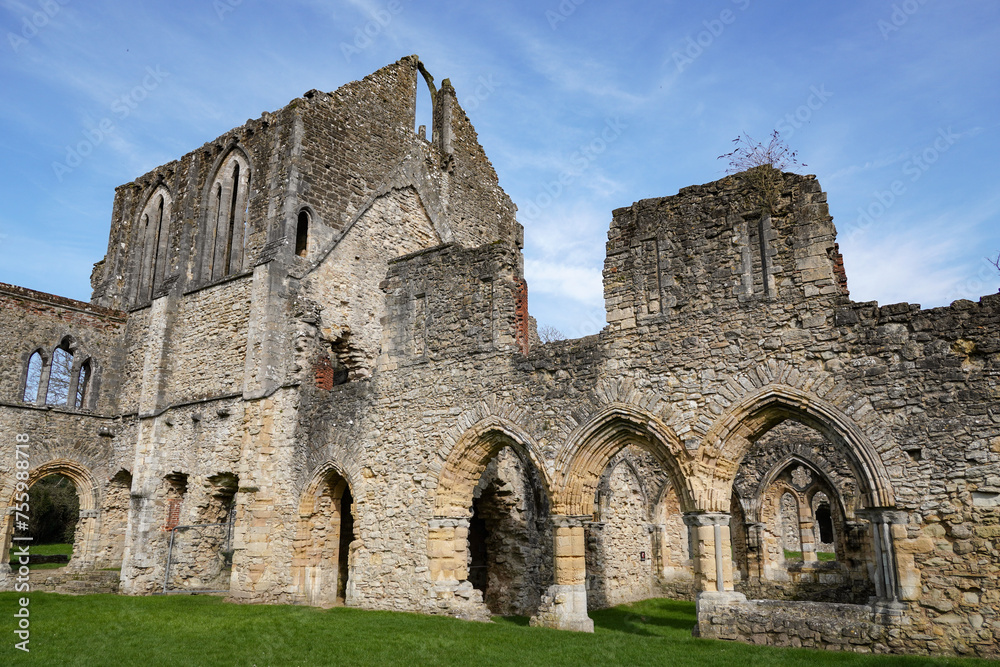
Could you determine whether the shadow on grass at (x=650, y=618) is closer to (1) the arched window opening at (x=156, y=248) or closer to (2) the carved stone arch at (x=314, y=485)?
(2) the carved stone arch at (x=314, y=485)

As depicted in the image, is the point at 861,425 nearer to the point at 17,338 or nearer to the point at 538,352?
the point at 538,352

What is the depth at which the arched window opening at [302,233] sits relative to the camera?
15977 mm

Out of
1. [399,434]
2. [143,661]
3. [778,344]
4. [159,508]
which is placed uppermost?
[778,344]

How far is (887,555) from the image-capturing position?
871cm

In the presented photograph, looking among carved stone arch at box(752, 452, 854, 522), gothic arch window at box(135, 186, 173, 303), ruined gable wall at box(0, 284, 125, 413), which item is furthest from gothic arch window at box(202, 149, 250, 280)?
carved stone arch at box(752, 452, 854, 522)

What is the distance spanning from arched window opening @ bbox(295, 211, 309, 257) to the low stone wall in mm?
10725

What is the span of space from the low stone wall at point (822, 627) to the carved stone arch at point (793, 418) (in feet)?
4.08

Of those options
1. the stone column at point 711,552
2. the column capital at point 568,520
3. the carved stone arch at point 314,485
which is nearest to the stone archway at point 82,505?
the carved stone arch at point 314,485

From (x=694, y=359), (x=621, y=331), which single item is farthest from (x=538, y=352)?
(x=694, y=359)

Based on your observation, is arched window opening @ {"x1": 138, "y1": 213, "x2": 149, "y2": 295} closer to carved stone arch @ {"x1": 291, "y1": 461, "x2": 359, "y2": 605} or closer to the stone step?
the stone step

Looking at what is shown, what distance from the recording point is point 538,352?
38.4 feet

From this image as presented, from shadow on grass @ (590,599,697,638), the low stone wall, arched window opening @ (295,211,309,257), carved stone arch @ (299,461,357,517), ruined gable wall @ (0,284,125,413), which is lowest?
shadow on grass @ (590,599,697,638)

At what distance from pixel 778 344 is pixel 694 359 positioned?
3.76 feet

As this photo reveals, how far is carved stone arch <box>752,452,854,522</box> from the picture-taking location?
15.2m
